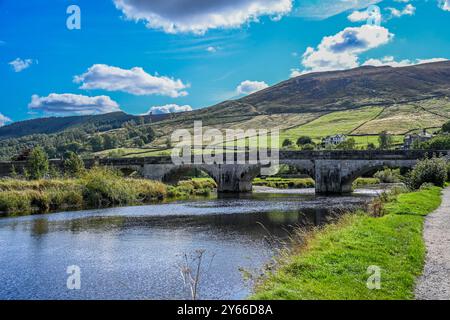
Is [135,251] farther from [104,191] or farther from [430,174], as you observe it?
[430,174]

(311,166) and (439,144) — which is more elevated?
(439,144)

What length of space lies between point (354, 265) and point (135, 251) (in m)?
11.4

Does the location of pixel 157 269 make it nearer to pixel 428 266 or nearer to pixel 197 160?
pixel 428 266

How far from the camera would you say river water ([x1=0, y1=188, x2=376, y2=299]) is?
1490cm

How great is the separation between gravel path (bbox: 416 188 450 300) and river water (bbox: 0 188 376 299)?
4895mm

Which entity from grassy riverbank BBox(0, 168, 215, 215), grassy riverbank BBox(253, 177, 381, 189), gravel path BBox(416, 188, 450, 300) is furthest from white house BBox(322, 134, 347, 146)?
gravel path BBox(416, 188, 450, 300)

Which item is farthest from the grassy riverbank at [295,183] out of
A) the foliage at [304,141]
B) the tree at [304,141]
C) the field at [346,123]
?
the tree at [304,141]

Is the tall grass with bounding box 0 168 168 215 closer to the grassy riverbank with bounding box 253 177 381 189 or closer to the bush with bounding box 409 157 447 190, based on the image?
the bush with bounding box 409 157 447 190

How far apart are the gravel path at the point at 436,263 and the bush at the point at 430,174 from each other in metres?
23.8

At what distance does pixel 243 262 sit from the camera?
Answer: 1831cm

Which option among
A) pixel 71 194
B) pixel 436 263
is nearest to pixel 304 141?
pixel 71 194

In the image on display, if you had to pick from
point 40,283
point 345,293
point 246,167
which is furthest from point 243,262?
point 246,167

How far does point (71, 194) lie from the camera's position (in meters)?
45.9
